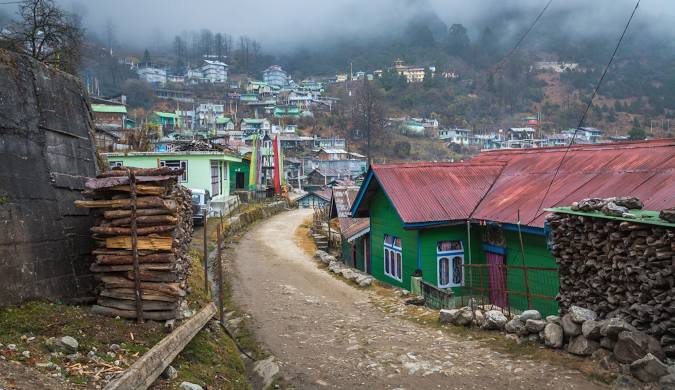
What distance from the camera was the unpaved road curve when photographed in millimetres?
8625

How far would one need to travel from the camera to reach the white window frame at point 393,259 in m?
18.8

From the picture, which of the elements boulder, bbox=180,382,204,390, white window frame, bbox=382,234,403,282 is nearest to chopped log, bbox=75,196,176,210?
boulder, bbox=180,382,204,390

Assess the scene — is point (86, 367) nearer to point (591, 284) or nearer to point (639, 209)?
point (591, 284)

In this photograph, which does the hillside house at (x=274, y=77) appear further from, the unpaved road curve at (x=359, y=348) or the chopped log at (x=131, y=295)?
the chopped log at (x=131, y=295)

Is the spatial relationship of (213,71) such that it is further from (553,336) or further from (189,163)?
(553,336)

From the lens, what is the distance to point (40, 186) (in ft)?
29.7

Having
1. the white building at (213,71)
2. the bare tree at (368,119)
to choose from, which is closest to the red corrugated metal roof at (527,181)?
the bare tree at (368,119)

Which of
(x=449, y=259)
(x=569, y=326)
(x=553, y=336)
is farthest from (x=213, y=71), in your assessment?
(x=569, y=326)

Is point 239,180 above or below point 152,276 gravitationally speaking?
above

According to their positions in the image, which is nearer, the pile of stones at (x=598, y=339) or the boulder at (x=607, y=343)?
the pile of stones at (x=598, y=339)

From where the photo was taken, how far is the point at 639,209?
9398 mm

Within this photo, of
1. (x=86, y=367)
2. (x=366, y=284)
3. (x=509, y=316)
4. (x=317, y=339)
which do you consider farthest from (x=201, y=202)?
(x=86, y=367)

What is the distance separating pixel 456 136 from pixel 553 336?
113m

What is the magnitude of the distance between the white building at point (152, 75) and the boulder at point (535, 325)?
15866 centimetres
